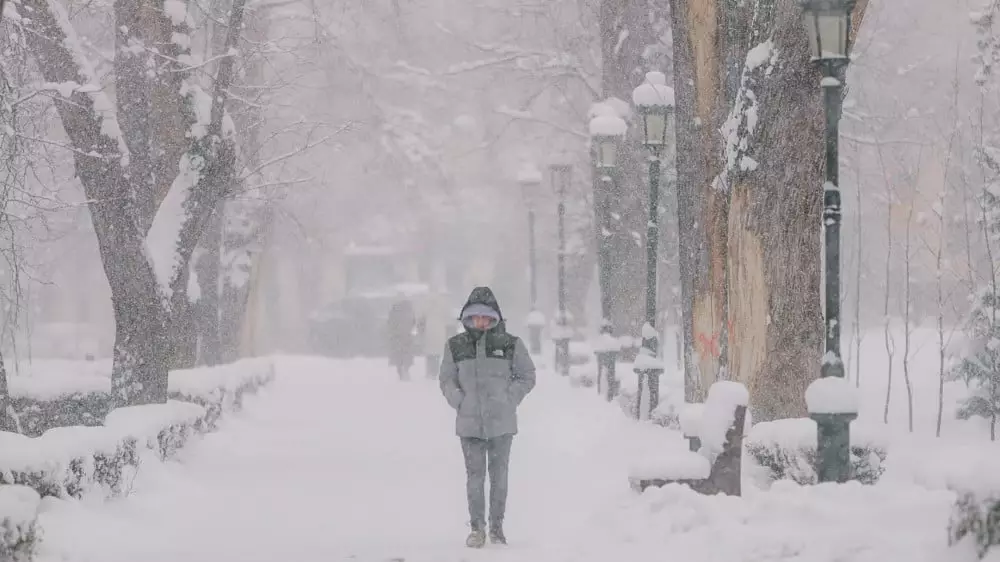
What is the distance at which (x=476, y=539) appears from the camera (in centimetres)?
848

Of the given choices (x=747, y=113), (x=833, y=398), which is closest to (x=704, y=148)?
(x=747, y=113)

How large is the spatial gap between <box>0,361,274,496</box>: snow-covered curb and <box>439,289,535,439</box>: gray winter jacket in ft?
9.12

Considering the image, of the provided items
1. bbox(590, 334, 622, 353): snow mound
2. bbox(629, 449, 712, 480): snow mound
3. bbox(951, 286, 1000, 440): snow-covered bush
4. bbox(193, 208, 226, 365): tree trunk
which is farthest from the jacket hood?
bbox(193, 208, 226, 365): tree trunk

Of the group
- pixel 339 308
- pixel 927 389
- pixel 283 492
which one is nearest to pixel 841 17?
pixel 283 492

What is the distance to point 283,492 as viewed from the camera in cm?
1206

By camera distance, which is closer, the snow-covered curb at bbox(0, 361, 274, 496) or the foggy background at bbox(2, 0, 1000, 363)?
the snow-covered curb at bbox(0, 361, 274, 496)

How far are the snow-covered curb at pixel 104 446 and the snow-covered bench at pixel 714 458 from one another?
412 cm

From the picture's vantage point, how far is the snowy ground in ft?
22.8

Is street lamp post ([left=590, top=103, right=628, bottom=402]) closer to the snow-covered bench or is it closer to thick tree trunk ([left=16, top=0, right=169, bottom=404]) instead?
thick tree trunk ([left=16, top=0, right=169, bottom=404])

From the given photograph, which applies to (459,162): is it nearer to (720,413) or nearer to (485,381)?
(720,413)

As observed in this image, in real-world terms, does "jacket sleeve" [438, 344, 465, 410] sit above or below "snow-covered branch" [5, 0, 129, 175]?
below

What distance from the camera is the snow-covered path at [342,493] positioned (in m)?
8.78

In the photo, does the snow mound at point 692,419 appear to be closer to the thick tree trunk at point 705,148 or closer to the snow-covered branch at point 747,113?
the thick tree trunk at point 705,148

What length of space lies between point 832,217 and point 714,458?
6.32 ft
